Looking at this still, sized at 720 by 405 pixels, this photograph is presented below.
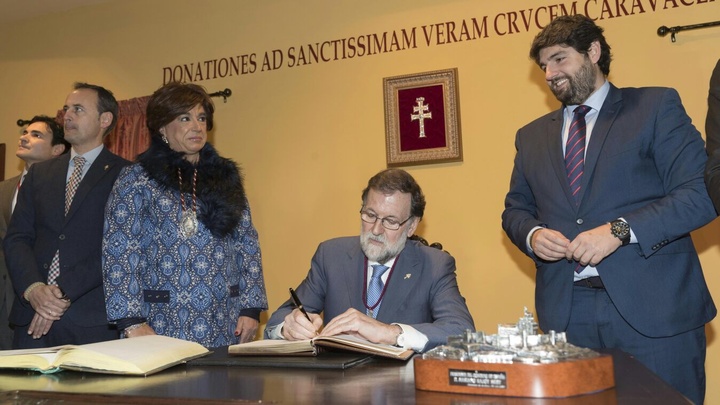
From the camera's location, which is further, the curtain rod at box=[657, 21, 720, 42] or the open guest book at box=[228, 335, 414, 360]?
the curtain rod at box=[657, 21, 720, 42]

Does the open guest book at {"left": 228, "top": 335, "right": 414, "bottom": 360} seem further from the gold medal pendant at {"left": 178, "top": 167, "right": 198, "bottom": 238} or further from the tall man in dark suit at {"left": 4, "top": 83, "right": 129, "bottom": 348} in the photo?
the tall man in dark suit at {"left": 4, "top": 83, "right": 129, "bottom": 348}

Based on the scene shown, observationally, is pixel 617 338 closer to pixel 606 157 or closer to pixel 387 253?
pixel 606 157

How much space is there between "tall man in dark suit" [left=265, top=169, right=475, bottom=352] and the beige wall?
197 cm

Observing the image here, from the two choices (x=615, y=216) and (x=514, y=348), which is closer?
(x=514, y=348)

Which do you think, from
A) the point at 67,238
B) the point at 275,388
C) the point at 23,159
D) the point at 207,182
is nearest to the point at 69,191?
the point at 67,238

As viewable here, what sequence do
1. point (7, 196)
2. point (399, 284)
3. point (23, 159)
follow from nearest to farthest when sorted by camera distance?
1. point (399, 284)
2. point (7, 196)
3. point (23, 159)

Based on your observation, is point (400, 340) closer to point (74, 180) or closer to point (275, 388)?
point (275, 388)

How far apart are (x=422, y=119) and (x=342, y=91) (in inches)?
24.9

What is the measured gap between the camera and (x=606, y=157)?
2.70 m

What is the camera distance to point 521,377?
1.37 meters

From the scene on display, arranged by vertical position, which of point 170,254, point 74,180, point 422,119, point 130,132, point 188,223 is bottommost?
point 170,254

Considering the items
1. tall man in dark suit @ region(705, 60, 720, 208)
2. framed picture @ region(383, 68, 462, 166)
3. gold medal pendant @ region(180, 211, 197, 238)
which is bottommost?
gold medal pendant @ region(180, 211, 197, 238)

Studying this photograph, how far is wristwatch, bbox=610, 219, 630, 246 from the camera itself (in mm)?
2514

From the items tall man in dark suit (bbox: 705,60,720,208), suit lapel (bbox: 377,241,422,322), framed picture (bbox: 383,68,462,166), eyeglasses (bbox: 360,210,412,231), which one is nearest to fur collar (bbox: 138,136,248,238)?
eyeglasses (bbox: 360,210,412,231)
